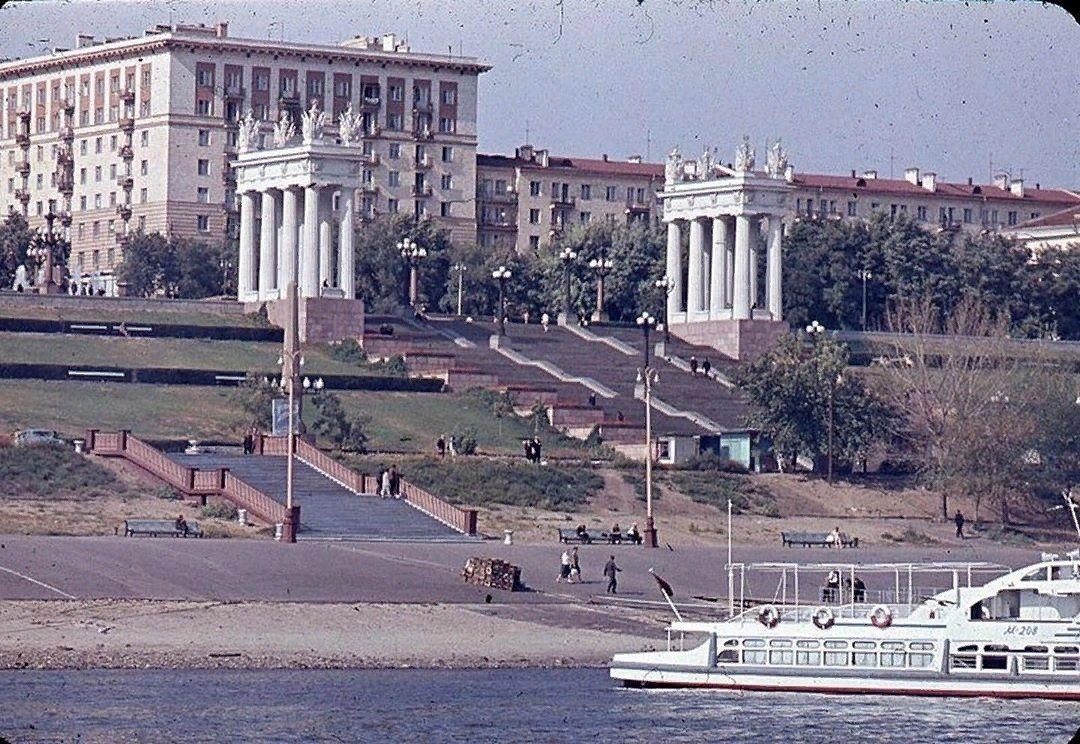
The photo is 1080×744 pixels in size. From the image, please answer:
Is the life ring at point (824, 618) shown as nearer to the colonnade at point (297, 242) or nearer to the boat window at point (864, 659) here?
the boat window at point (864, 659)

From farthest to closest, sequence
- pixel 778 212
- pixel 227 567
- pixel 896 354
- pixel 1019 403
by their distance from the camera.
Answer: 1. pixel 778 212
2. pixel 896 354
3. pixel 1019 403
4. pixel 227 567

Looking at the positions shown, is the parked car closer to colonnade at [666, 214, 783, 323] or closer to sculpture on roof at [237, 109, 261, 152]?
sculpture on roof at [237, 109, 261, 152]

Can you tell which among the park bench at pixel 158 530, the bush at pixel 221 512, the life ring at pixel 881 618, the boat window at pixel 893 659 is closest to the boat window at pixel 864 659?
the boat window at pixel 893 659

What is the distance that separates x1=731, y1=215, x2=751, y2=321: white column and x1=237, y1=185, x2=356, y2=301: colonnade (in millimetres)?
17067

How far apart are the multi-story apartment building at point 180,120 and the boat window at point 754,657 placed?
114076 millimetres

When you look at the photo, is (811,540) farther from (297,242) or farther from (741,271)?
(741,271)

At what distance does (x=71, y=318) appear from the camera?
130m

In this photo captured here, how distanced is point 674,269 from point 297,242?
18.9m

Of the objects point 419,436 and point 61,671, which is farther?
point 419,436

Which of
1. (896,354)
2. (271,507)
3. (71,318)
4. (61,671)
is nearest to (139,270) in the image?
(71,318)

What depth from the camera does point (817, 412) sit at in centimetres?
11400

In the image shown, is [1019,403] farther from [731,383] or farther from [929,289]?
[929,289]

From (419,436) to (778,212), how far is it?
35.1m

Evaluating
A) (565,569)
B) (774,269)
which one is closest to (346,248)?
(774,269)
